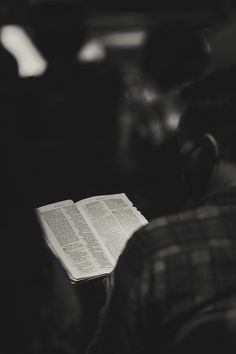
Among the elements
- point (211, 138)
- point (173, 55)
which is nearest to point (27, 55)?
point (173, 55)

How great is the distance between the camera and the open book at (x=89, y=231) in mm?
1279

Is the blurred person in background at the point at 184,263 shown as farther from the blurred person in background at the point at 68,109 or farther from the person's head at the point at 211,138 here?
the blurred person in background at the point at 68,109

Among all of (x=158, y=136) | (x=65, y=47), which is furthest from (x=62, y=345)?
(x=65, y=47)

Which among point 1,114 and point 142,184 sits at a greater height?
point 1,114

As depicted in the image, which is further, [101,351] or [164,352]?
[101,351]

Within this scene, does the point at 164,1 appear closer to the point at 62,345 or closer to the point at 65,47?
the point at 65,47

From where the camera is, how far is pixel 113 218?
1.44 m

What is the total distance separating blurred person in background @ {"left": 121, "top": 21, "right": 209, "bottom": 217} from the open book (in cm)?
69

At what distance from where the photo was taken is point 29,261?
71 centimetres

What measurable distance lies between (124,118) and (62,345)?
6.55 ft

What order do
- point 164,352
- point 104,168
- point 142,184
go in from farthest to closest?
point 142,184 → point 104,168 → point 164,352

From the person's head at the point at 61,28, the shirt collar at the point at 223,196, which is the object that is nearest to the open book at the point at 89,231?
the shirt collar at the point at 223,196

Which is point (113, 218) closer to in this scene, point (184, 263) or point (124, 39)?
point (184, 263)

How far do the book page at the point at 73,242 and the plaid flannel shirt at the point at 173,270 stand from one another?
→ 0.32 metres
